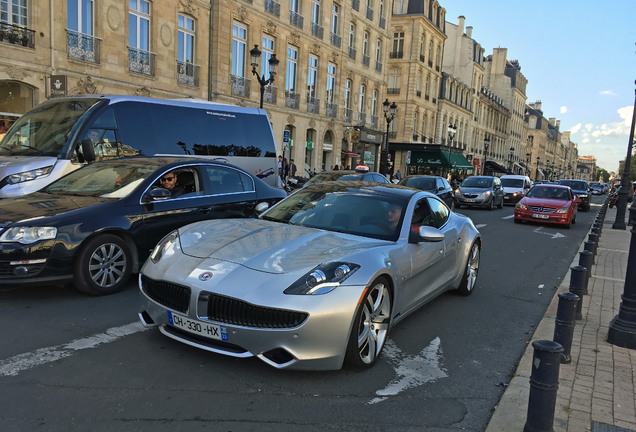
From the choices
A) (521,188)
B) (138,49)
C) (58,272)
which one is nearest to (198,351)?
(58,272)

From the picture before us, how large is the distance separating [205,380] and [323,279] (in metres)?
1.09

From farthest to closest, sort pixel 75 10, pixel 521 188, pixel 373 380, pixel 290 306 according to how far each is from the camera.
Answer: pixel 521 188 < pixel 75 10 < pixel 373 380 < pixel 290 306

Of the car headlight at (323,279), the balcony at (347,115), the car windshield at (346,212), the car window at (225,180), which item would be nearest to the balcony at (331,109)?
the balcony at (347,115)

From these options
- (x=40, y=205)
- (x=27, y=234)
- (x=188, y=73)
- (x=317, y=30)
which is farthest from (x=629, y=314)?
(x=317, y=30)

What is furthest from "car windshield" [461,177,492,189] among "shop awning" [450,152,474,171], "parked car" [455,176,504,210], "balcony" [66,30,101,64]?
"shop awning" [450,152,474,171]

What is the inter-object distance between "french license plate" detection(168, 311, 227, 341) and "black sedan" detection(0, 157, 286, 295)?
2.06m

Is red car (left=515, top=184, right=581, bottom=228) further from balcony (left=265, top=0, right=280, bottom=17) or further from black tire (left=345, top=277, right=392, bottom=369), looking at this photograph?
balcony (left=265, top=0, right=280, bottom=17)

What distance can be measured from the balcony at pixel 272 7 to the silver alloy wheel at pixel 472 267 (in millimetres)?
23293

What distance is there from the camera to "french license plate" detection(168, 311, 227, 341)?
3.41 meters

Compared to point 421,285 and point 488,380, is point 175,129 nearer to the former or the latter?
point 421,285

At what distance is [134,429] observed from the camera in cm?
280

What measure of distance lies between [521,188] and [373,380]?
2612 cm

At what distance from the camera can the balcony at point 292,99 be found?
28906mm

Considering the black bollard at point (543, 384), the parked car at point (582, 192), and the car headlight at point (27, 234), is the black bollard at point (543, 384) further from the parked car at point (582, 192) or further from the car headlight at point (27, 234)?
the parked car at point (582, 192)
